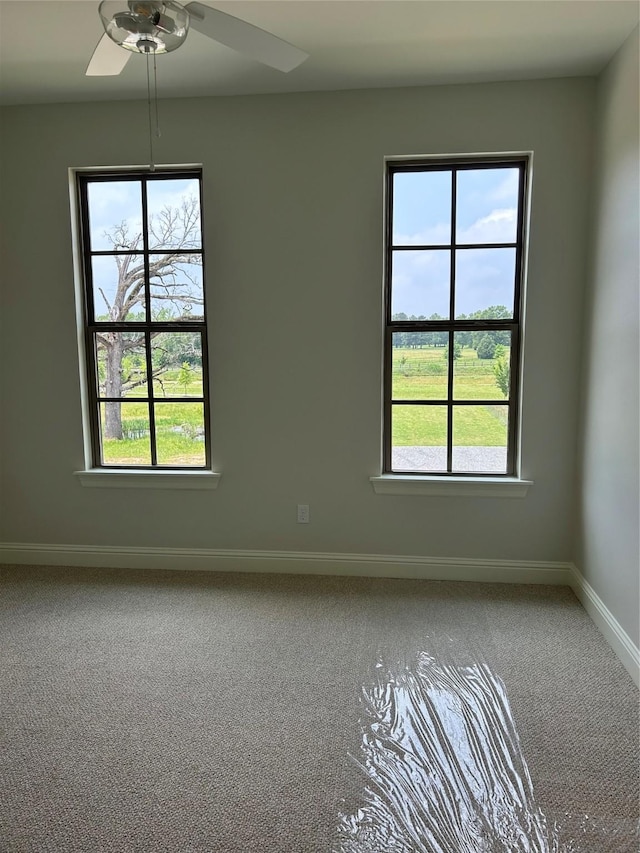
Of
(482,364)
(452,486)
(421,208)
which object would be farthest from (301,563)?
(421,208)

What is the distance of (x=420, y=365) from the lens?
10.1ft

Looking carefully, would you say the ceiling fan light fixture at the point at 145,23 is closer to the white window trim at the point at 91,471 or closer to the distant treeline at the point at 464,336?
the white window trim at the point at 91,471

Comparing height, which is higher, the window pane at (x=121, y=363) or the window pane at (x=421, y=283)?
the window pane at (x=421, y=283)

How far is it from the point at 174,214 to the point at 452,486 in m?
2.20

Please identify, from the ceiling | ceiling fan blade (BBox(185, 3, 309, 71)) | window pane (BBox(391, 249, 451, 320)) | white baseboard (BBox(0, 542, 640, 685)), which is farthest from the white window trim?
ceiling fan blade (BBox(185, 3, 309, 71))

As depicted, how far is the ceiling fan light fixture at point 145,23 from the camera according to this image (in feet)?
5.28

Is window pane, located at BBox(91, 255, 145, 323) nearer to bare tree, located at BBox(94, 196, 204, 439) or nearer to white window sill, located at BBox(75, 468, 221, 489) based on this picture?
bare tree, located at BBox(94, 196, 204, 439)

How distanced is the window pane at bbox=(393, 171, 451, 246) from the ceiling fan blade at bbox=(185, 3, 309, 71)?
1.20 m

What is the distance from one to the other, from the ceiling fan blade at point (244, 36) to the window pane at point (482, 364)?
65.0 inches

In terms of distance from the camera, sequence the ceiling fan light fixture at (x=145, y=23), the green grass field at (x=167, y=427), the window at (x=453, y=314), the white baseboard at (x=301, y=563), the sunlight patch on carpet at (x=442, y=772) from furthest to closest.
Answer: the green grass field at (x=167, y=427)
the white baseboard at (x=301, y=563)
the window at (x=453, y=314)
the ceiling fan light fixture at (x=145, y=23)
the sunlight patch on carpet at (x=442, y=772)

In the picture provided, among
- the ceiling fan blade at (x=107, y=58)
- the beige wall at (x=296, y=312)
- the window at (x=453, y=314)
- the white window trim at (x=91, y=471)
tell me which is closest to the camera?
the ceiling fan blade at (x=107, y=58)

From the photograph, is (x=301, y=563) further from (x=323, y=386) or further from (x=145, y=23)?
(x=145, y=23)

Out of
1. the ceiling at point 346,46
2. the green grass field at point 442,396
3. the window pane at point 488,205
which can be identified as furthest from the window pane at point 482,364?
the ceiling at point 346,46

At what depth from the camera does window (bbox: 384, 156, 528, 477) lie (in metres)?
2.95
